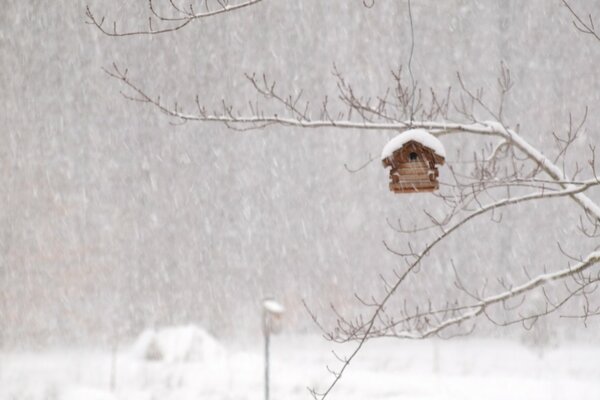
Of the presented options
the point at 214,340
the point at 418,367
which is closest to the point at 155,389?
the point at 214,340

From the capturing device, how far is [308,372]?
1281 centimetres

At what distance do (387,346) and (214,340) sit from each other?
430 centimetres

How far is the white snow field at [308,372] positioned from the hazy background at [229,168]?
1549 millimetres

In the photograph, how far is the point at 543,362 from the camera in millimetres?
13805

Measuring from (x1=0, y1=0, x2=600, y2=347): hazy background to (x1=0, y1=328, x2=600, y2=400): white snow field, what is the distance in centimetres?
155

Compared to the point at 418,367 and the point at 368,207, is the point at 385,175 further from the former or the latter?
the point at 418,367

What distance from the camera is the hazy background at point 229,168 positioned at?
1683 centimetres

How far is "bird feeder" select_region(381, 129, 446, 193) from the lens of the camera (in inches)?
108

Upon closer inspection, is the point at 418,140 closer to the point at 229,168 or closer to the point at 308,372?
the point at 308,372

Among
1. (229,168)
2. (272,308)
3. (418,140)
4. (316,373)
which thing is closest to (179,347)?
(316,373)

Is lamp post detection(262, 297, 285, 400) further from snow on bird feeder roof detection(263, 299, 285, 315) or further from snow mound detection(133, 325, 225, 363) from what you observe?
snow mound detection(133, 325, 225, 363)

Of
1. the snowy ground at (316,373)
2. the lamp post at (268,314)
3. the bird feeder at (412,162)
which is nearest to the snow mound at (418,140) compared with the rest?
the bird feeder at (412,162)

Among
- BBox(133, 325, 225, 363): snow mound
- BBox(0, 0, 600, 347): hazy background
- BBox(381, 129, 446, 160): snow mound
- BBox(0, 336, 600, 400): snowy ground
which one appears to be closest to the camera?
BBox(381, 129, 446, 160): snow mound

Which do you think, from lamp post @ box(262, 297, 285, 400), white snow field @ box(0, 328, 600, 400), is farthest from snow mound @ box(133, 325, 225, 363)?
lamp post @ box(262, 297, 285, 400)
